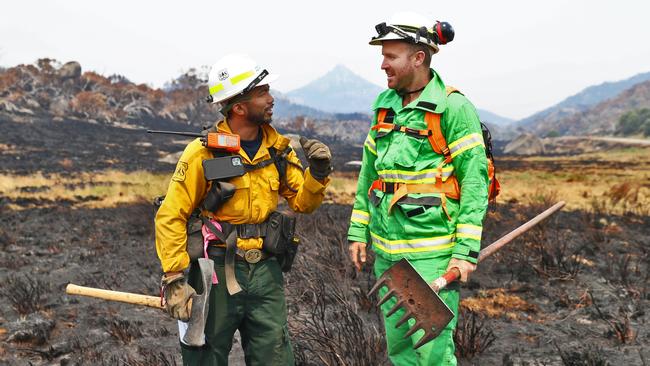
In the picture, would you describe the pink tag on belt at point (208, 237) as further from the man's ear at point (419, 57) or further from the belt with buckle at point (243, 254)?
the man's ear at point (419, 57)

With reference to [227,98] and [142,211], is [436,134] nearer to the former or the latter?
[227,98]

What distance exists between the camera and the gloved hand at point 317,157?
228 cm

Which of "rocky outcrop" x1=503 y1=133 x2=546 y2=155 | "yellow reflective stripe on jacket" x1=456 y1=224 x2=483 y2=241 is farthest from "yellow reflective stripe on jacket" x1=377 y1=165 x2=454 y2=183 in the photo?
"rocky outcrop" x1=503 y1=133 x2=546 y2=155

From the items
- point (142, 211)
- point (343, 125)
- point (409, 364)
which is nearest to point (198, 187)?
point (409, 364)

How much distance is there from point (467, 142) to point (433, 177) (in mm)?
223

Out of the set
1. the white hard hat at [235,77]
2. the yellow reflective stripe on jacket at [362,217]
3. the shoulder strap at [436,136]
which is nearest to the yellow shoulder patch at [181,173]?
the white hard hat at [235,77]

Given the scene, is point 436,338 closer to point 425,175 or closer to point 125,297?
point 425,175

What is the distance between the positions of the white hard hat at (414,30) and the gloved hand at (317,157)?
1.96 ft

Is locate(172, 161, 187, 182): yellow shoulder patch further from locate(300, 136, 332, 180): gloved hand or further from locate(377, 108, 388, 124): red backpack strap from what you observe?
locate(377, 108, 388, 124): red backpack strap

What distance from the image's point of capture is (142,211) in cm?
1084

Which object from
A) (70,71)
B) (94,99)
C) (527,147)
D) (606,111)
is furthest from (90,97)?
(606,111)

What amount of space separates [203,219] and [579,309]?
13.5 feet

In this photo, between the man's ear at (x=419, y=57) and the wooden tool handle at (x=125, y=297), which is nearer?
the man's ear at (x=419, y=57)

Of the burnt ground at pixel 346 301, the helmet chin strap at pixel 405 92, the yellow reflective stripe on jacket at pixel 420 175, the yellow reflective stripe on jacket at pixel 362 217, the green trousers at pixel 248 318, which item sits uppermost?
the helmet chin strap at pixel 405 92
